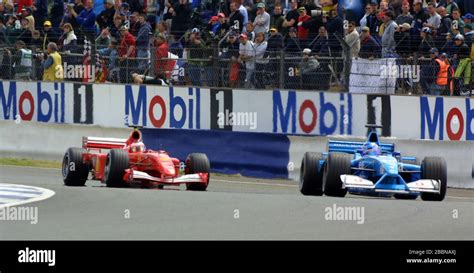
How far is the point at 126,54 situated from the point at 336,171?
9.86 meters

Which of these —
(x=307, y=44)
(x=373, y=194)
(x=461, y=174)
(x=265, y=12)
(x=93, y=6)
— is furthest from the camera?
(x=93, y=6)

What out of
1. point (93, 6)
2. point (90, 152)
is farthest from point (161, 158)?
point (93, 6)

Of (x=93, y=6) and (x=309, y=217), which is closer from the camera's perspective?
(x=309, y=217)

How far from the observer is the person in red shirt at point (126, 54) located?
26.0 meters

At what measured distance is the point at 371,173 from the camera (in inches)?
704

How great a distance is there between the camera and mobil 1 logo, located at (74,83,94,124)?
26.7 m

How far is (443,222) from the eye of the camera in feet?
47.0

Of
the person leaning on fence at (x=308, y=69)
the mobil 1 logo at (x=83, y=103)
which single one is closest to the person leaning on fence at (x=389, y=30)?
the person leaning on fence at (x=308, y=69)

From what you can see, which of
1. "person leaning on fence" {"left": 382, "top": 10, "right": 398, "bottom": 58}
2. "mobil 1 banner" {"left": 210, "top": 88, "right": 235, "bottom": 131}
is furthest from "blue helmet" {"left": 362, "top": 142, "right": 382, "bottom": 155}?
"mobil 1 banner" {"left": 210, "top": 88, "right": 235, "bottom": 131}

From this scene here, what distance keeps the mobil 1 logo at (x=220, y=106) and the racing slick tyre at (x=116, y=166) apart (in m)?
6.75

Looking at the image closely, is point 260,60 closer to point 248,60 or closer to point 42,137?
point 248,60

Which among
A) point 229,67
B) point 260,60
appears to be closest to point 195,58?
point 229,67
